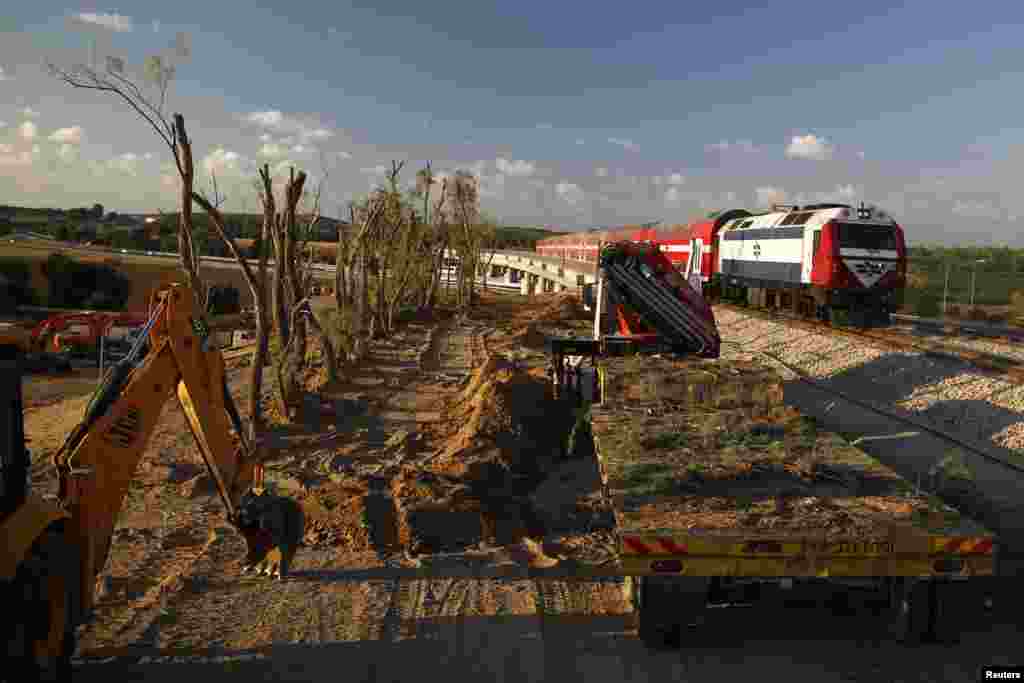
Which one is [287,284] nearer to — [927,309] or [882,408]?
[882,408]

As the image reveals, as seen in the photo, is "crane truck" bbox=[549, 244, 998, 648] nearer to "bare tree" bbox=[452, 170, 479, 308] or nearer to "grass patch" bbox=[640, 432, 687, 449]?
"grass patch" bbox=[640, 432, 687, 449]

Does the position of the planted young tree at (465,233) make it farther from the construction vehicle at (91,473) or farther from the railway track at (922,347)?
the construction vehicle at (91,473)

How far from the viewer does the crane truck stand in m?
5.03

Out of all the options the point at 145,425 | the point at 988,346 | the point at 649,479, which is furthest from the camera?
the point at 988,346

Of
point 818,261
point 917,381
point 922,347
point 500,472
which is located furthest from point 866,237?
point 500,472

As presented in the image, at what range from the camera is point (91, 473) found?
5.12m

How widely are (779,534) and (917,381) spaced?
10.3 metres

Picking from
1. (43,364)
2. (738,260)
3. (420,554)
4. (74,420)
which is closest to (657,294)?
(420,554)

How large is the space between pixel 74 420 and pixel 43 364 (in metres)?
12.1

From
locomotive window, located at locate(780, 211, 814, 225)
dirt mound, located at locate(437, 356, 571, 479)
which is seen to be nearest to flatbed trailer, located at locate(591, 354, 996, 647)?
dirt mound, located at locate(437, 356, 571, 479)

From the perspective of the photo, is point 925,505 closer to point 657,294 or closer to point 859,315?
point 657,294

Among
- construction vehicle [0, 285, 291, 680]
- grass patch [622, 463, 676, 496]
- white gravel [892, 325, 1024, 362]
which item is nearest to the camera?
construction vehicle [0, 285, 291, 680]

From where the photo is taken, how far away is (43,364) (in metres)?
24.9

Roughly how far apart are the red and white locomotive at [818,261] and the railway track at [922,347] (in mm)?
846
